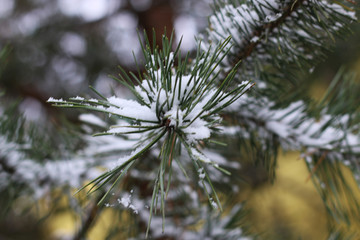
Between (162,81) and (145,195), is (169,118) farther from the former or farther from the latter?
(145,195)

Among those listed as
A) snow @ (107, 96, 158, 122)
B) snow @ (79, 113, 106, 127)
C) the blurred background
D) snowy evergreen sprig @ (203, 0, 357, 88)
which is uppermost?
the blurred background

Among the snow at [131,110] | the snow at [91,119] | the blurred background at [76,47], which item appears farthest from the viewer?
the blurred background at [76,47]

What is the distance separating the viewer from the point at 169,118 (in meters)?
0.25

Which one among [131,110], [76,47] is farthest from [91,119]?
[76,47]

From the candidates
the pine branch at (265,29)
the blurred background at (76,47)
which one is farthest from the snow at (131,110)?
the blurred background at (76,47)

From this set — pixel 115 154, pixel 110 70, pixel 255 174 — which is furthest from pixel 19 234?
pixel 115 154

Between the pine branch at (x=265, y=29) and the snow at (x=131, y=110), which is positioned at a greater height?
the pine branch at (x=265, y=29)

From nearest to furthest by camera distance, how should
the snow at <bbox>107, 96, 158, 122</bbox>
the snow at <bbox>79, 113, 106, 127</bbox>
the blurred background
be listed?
the snow at <bbox>107, 96, 158, 122</bbox>
the snow at <bbox>79, 113, 106, 127</bbox>
the blurred background

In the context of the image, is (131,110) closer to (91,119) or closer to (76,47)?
(91,119)

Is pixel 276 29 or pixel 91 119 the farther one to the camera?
pixel 91 119

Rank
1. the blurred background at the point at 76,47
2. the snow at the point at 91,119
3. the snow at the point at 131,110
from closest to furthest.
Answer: the snow at the point at 131,110, the snow at the point at 91,119, the blurred background at the point at 76,47

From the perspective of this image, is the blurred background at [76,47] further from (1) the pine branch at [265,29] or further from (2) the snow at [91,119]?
(1) the pine branch at [265,29]

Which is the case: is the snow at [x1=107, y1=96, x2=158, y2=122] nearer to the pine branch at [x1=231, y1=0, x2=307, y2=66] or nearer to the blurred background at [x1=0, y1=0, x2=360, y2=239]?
the pine branch at [x1=231, y1=0, x2=307, y2=66]

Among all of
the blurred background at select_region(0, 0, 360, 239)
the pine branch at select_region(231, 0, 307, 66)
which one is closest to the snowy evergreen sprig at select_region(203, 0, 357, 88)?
the pine branch at select_region(231, 0, 307, 66)
